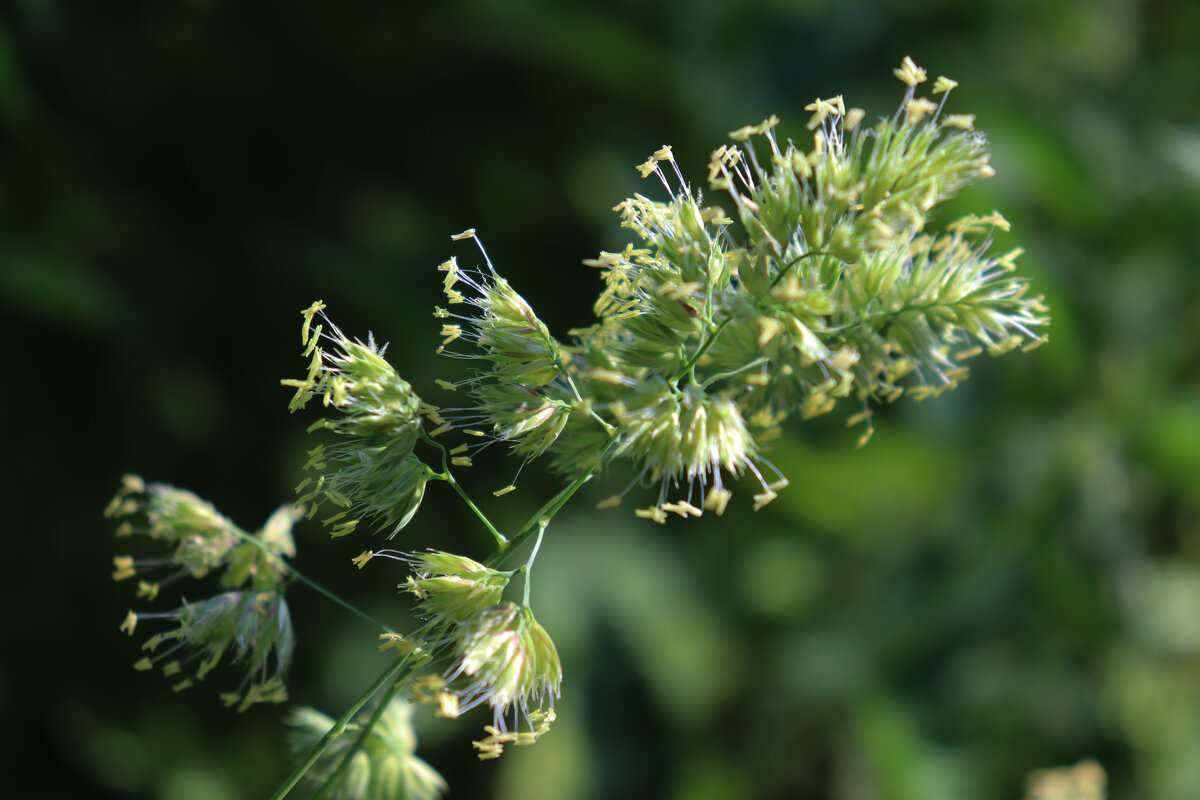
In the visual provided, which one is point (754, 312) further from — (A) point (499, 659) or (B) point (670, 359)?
(A) point (499, 659)

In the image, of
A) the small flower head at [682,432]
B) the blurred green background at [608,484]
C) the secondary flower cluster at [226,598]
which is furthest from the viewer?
the blurred green background at [608,484]

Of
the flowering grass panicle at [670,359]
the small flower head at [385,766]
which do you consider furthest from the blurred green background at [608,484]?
the flowering grass panicle at [670,359]

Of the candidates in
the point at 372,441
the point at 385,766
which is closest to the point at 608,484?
the point at 385,766

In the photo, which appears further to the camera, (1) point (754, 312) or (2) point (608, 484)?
(2) point (608, 484)

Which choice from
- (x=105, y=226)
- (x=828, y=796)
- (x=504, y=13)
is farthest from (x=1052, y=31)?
(x=105, y=226)

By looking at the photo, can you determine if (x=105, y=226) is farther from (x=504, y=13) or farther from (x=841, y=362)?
(x=841, y=362)

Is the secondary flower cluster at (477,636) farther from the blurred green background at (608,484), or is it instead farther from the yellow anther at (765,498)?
the blurred green background at (608,484)
